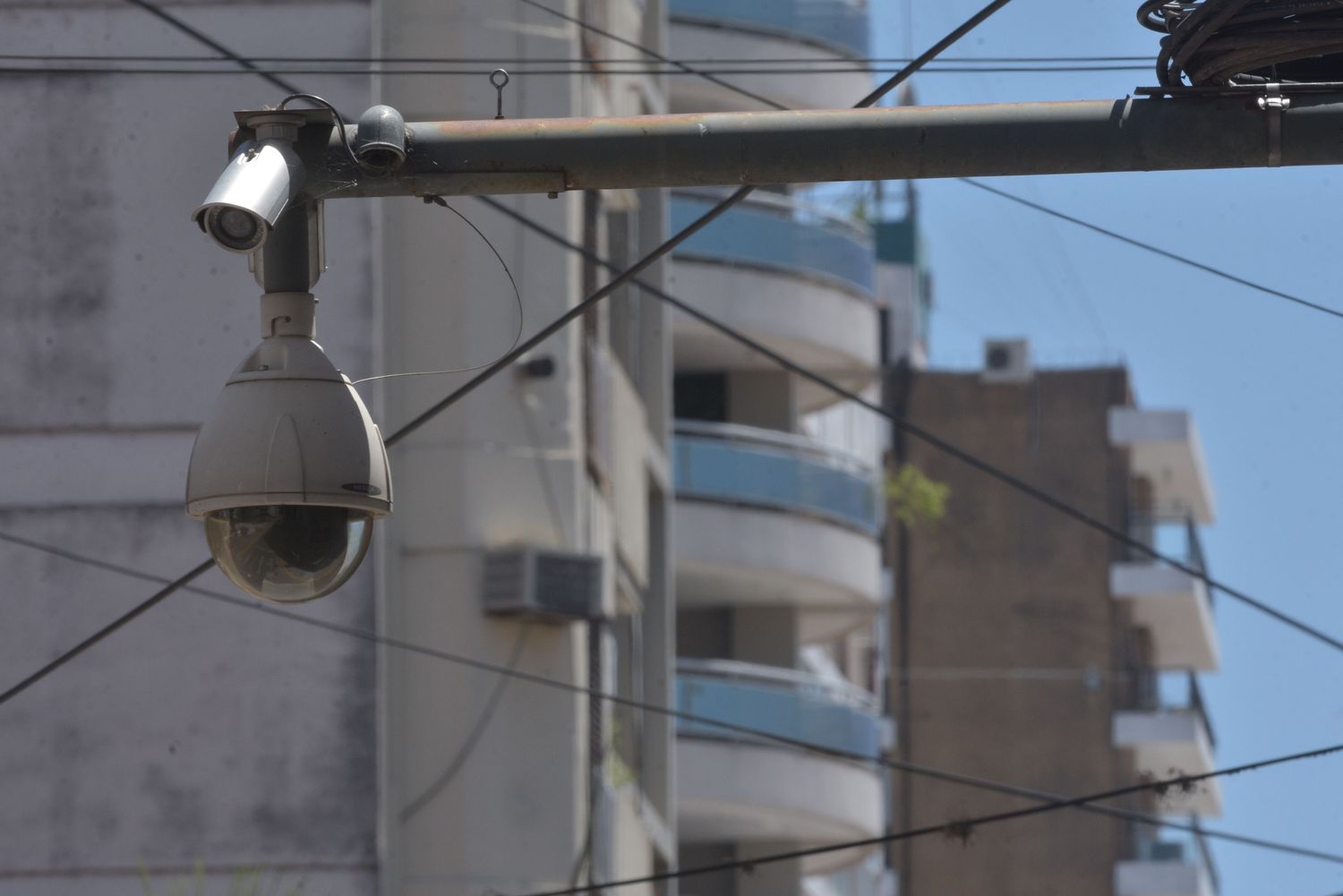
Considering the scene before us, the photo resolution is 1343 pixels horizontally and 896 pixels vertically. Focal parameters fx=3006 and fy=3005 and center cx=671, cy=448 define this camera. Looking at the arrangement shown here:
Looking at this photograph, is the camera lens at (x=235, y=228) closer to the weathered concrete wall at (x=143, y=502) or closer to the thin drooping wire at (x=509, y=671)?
the weathered concrete wall at (x=143, y=502)

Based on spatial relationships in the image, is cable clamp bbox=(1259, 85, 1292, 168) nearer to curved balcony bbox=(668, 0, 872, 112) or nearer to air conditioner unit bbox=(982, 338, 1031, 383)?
curved balcony bbox=(668, 0, 872, 112)

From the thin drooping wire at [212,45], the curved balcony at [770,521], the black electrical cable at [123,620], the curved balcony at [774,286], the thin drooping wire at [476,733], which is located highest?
the curved balcony at [774,286]

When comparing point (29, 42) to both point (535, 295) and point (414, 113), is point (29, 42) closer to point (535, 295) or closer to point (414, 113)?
point (414, 113)

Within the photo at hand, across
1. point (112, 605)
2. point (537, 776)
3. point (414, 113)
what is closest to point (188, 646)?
point (112, 605)

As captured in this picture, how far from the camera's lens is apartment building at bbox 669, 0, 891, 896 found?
3381cm

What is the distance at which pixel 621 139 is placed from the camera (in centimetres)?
751

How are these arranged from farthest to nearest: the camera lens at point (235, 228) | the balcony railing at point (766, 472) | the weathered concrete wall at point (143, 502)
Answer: the balcony railing at point (766, 472) < the weathered concrete wall at point (143, 502) < the camera lens at point (235, 228)

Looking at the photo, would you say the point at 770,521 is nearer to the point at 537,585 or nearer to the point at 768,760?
the point at 768,760

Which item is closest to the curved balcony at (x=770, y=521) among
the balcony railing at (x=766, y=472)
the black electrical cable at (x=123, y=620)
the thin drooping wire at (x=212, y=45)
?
the balcony railing at (x=766, y=472)

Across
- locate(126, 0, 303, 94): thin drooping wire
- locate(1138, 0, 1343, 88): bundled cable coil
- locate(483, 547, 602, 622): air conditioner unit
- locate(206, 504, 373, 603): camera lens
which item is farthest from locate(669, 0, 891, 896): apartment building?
locate(206, 504, 373, 603): camera lens

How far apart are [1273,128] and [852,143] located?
1078mm

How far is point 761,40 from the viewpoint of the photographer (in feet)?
113

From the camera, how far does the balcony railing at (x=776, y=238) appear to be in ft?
114

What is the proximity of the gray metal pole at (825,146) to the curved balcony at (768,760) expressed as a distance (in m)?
24.2
